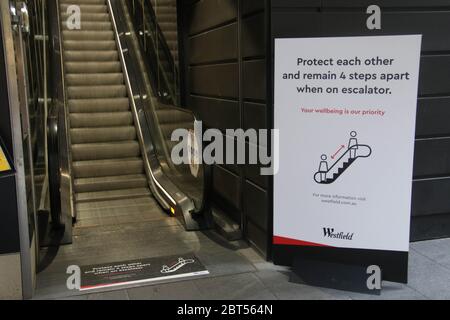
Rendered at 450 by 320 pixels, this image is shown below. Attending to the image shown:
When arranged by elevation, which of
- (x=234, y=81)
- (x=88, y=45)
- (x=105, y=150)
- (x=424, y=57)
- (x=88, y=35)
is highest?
(x=88, y=35)

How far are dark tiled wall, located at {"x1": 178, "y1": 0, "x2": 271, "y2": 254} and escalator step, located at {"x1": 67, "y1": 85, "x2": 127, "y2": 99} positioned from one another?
1527mm

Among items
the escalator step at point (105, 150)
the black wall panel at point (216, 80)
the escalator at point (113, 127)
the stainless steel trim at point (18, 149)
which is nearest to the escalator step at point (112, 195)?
the escalator at point (113, 127)

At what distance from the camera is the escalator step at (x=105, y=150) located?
19.3 feet

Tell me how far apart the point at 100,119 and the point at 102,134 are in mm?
258

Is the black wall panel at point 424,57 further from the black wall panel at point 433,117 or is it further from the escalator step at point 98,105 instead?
the escalator step at point 98,105

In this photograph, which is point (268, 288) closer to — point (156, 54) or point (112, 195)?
point (112, 195)

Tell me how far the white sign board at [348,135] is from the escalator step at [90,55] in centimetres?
492

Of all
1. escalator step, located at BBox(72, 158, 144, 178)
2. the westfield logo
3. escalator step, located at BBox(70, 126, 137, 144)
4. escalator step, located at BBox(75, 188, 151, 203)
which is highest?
escalator step, located at BBox(70, 126, 137, 144)

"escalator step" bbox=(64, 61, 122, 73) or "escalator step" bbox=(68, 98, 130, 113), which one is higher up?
"escalator step" bbox=(64, 61, 122, 73)

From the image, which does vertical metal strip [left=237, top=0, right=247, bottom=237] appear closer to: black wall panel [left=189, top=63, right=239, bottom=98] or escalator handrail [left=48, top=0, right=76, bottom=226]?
black wall panel [left=189, top=63, right=239, bottom=98]

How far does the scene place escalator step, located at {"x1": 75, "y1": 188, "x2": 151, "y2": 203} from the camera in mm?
5253

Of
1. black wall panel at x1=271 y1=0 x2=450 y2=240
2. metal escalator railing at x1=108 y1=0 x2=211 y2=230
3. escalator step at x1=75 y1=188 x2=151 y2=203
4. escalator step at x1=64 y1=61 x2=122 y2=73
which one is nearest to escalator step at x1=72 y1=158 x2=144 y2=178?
metal escalator railing at x1=108 y1=0 x2=211 y2=230

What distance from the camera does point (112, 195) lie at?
5.39 m

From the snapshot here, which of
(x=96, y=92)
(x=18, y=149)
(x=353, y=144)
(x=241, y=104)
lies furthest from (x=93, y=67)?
(x=353, y=144)
